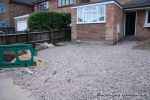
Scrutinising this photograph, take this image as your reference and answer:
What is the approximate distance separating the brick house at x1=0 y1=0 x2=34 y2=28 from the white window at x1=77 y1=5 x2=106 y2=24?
59.5 ft

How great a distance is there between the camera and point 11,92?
233 inches

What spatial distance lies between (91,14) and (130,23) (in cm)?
524

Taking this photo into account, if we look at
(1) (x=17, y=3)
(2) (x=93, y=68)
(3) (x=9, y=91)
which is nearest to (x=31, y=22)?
(2) (x=93, y=68)

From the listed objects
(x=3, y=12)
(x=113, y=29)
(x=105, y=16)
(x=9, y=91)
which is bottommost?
(x=9, y=91)

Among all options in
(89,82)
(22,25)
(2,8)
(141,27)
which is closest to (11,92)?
(89,82)

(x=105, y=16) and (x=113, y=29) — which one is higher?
(x=105, y=16)

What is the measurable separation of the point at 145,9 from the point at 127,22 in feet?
8.09

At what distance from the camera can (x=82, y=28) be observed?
17.8 m

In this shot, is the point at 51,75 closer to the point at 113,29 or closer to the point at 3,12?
the point at 113,29

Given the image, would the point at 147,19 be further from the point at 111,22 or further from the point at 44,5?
the point at 44,5

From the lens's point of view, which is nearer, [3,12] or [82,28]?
[82,28]

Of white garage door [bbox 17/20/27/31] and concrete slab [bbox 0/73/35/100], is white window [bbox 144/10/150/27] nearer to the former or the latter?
concrete slab [bbox 0/73/35/100]

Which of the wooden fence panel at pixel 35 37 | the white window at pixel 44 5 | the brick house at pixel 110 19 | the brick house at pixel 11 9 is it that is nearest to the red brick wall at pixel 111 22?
the brick house at pixel 110 19

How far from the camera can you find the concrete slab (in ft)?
18.0
